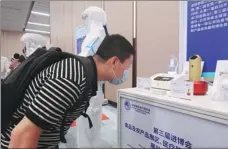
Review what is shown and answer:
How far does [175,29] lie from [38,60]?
66.4 inches

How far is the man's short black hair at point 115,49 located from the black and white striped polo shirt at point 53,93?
0.56ft

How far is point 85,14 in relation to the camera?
173 centimetres

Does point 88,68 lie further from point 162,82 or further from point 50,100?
point 162,82

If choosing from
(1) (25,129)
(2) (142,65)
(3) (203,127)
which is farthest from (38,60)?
(2) (142,65)

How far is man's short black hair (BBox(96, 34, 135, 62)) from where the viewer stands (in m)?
0.77

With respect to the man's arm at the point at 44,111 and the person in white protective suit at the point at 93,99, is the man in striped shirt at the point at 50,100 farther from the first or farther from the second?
the person in white protective suit at the point at 93,99

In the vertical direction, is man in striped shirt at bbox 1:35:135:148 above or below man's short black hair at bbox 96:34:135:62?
below

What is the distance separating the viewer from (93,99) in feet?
5.30

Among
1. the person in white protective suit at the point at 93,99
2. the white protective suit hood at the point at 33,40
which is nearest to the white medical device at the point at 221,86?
the person in white protective suit at the point at 93,99

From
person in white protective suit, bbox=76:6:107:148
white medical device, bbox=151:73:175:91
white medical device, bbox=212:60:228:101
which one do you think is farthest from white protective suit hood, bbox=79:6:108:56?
white medical device, bbox=212:60:228:101

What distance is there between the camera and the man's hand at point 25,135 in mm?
482

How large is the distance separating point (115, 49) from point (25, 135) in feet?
1.49

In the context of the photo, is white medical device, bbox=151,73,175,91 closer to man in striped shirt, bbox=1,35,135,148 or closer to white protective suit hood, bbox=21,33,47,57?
man in striped shirt, bbox=1,35,135,148

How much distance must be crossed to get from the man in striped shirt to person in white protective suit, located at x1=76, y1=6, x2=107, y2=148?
2.89ft
